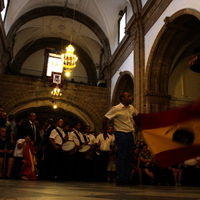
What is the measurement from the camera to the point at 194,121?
2.07 meters

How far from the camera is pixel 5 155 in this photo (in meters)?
6.16

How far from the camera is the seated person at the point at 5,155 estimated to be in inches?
237

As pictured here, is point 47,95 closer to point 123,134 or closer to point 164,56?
point 164,56

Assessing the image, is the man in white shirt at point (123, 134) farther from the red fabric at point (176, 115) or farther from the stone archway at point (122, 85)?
the stone archway at point (122, 85)

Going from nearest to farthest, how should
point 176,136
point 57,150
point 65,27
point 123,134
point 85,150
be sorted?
point 176,136
point 123,134
point 57,150
point 85,150
point 65,27

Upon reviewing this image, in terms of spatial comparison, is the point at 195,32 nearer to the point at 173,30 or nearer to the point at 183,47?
the point at 183,47

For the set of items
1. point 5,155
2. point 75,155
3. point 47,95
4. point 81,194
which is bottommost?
point 81,194

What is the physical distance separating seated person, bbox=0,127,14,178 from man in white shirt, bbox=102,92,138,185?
3018 mm

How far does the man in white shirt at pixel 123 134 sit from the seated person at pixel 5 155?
3.02m

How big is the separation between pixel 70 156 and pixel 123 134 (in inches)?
120

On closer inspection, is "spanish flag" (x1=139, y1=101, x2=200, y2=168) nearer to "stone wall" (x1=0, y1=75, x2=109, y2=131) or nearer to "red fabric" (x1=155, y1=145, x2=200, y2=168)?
"red fabric" (x1=155, y1=145, x2=200, y2=168)

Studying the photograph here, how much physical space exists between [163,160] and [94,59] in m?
19.0

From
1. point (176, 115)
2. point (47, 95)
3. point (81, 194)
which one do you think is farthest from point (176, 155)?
point (47, 95)

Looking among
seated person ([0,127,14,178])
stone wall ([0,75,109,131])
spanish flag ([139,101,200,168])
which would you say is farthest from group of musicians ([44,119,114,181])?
stone wall ([0,75,109,131])
